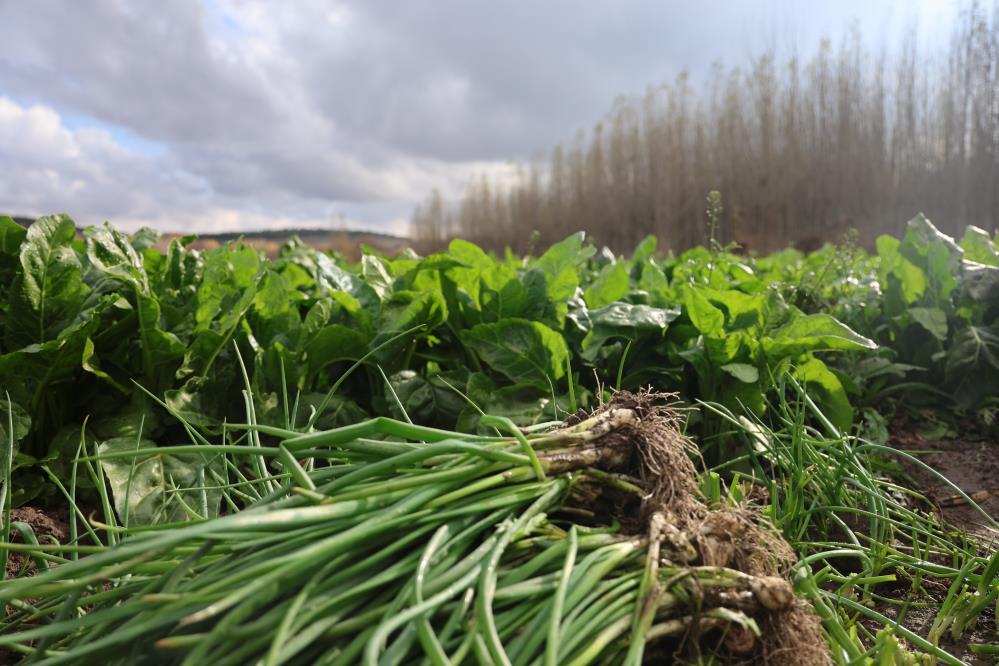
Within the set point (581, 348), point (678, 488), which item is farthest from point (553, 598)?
point (581, 348)

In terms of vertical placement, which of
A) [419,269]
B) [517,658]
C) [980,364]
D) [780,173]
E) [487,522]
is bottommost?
[980,364]

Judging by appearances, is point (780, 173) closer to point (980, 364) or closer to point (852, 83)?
point (852, 83)

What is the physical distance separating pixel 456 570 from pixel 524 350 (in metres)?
1.19

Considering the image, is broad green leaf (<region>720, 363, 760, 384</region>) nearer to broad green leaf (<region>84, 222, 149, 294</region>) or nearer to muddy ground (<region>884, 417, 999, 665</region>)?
muddy ground (<region>884, 417, 999, 665</region>)

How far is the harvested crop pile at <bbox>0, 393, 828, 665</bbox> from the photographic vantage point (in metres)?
0.71

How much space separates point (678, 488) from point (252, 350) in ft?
Result: 5.13

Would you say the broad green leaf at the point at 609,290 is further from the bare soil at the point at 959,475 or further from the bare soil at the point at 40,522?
the bare soil at the point at 40,522

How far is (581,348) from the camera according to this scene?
2199mm

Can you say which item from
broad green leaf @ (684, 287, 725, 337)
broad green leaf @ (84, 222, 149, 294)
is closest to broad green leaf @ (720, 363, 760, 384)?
broad green leaf @ (684, 287, 725, 337)

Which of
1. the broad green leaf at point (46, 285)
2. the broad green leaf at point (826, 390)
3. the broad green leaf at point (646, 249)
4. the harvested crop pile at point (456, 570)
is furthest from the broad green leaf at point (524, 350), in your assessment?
the broad green leaf at point (646, 249)

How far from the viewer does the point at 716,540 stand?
0.93m

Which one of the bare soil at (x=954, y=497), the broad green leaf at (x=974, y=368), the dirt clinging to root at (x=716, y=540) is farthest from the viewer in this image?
the broad green leaf at (x=974, y=368)

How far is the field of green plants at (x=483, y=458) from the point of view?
2.50 feet

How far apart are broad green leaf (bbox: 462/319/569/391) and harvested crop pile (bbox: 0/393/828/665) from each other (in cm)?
88
